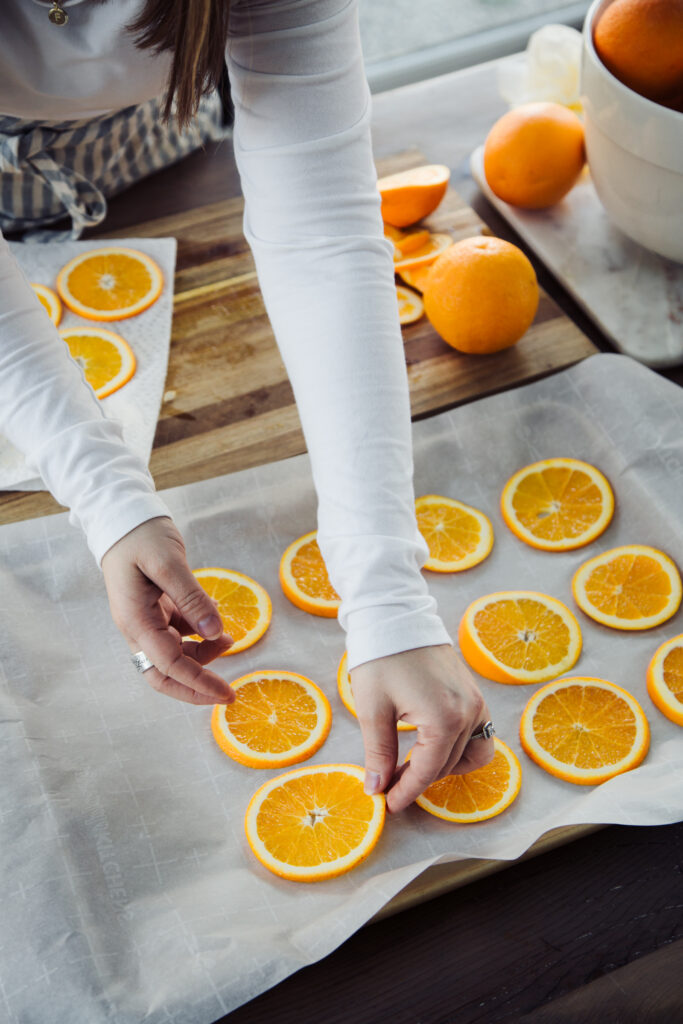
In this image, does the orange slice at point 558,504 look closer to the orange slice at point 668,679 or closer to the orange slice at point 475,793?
the orange slice at point 668,679

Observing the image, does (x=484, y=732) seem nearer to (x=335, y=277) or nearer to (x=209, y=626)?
(x=209, y=626)

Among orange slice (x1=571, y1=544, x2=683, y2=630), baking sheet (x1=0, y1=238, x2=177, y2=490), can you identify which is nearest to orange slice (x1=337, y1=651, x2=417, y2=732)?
orange slice (x1=571, y1=544, x2=683, y2=630)

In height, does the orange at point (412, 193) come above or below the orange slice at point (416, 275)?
above

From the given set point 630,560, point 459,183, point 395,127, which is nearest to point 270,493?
point 630,560

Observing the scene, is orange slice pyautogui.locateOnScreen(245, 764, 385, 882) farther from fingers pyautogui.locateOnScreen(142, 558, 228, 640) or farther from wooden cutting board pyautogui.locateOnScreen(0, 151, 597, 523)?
wooden cutting board pyautogui.locateOnScreen(0, 151, 597, 523)

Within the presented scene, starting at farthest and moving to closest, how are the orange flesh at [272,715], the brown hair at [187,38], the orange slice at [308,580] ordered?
the orange slice at [308,580]
the orange flesh at [272,715]
the brown hair at [187,38]

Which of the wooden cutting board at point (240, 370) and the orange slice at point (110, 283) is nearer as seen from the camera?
the wooden cutting board at point (240, 370)

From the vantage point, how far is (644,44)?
112 centimetres

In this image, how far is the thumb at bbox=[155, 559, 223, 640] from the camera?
84 cm

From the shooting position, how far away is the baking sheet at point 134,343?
117 cm

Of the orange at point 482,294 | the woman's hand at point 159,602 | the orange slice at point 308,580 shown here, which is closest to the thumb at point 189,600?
the woman's hand at point 159,602

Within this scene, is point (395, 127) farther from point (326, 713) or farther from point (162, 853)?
point (162, 853)

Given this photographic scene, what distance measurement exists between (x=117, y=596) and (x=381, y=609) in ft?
0.79

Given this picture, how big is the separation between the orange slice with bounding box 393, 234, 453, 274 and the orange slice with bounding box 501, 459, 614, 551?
0.37 meters
